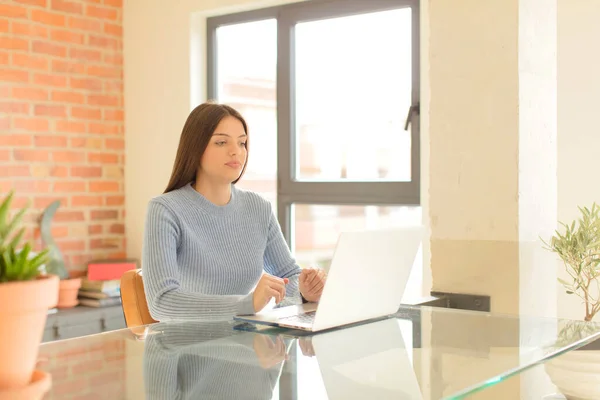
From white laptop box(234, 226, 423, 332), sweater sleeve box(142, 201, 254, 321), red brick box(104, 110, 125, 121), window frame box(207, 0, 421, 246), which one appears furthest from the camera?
red brick box(104, 110, 125, 121)

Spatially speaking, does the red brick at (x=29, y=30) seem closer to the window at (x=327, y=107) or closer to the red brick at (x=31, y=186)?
the red brick at (x=31, y=186)

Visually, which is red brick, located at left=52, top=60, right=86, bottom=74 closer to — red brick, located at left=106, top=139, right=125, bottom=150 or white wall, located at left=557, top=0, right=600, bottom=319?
red brick, located at left=106, top=139, right=125, bottom=150

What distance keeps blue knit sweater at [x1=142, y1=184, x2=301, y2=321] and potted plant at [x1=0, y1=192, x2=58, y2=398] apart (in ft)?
3.21

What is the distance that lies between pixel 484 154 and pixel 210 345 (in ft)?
4.18

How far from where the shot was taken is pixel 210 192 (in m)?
2.40

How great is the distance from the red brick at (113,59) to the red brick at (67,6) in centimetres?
26

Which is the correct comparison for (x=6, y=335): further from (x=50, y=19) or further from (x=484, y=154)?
(x=50, y=19)

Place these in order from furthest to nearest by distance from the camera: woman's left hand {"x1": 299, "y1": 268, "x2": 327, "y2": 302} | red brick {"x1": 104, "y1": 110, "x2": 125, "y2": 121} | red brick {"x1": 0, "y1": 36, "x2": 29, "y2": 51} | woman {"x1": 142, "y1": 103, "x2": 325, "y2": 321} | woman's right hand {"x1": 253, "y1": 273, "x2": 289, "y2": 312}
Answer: red brick {"x1": 104, "y1": 110, "x2": 125, "y2": 121}
red brick {"x1": 0, "y1": 36, "x2": 29, "y2": 51}
woman {"x1": 142, "y1": 103, "x2": 325, "y2": 321}
woman's left hand {"x1": 299, "y1": 268, "x2": 327, "y2": 302}
woman's right hand {"x1": 253, "y1": 273, "x2": 289, "y2": 312}

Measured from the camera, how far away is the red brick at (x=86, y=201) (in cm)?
375

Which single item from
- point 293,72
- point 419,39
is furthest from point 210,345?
point 293,72

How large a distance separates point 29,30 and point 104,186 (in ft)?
2.79

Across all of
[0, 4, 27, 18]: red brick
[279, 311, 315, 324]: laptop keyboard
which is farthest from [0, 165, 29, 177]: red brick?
[279, 311, 315, 324]: laptop keyboard

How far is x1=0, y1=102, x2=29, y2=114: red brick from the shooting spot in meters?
3.46

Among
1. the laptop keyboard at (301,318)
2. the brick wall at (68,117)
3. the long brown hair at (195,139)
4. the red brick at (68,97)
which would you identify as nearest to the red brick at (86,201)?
the brick wall at (68,117)
